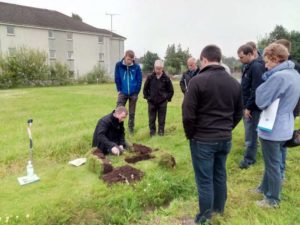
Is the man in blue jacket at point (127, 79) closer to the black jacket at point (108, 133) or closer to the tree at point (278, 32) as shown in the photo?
the black jacket at point (108, 133)

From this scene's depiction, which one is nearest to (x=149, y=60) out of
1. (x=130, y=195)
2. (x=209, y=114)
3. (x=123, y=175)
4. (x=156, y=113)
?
(x=156, y=113)

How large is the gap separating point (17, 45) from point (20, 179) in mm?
34114

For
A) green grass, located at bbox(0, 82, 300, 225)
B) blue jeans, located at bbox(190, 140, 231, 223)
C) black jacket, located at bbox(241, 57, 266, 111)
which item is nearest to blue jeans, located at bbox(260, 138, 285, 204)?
green grass, located at bbox(0, 82, 300, 225)

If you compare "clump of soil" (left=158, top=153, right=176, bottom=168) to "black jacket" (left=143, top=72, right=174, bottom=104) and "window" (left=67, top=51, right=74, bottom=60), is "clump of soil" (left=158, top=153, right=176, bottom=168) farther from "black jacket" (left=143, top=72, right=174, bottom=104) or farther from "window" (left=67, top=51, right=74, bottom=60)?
"window" (left=67, top=51, right=74, bottom=60)

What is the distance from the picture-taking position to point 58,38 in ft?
125

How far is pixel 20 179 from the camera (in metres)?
4.29

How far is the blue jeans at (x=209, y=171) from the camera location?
3.08 m

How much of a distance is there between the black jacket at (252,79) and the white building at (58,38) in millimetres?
32482

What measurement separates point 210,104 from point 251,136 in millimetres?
2264

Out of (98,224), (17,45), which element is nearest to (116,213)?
(98,224)

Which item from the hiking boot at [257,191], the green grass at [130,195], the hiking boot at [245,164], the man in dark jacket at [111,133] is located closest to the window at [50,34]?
the green grass at [130,195]

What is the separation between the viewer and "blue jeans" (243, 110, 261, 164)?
15.6 feet

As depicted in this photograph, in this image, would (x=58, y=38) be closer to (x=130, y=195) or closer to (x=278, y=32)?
(x=278, y=32)

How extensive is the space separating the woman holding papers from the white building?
3356 centimetres
